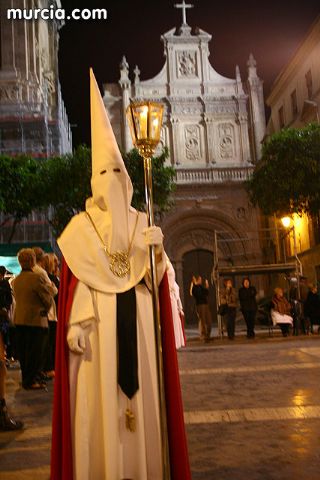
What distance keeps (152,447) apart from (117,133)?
84.9 ft

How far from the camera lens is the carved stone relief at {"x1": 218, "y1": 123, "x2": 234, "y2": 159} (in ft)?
94.3

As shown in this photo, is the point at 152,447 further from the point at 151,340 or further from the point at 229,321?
the point at 229,321

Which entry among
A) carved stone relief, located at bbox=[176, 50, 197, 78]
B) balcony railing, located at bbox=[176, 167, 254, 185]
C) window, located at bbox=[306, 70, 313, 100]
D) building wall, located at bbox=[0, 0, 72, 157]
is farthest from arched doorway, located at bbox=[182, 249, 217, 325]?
carved stone relief, located at bbox=[176, 50, 197, 78]

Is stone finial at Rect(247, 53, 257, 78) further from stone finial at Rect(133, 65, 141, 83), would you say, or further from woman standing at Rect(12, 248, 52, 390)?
woman standing at Rect(12, 248, 52, 390)

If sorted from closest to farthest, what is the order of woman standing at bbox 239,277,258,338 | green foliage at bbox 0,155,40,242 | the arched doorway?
woman standing at bbox 239,277,258,338
green foliage at bbox 0,155,40,242
the arched doorway

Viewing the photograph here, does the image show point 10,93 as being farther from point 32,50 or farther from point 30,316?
point 30,316

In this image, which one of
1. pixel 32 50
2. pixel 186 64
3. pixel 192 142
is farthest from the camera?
pixel 32 50

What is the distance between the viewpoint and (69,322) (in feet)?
11.4

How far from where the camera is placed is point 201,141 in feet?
94.2

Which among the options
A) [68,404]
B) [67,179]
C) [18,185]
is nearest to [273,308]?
[67,179]

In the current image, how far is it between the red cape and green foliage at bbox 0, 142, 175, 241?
20.5m

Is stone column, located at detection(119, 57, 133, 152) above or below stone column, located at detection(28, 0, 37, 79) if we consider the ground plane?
below

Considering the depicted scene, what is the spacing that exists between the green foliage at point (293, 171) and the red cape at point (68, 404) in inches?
695

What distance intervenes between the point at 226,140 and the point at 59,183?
373 inches
